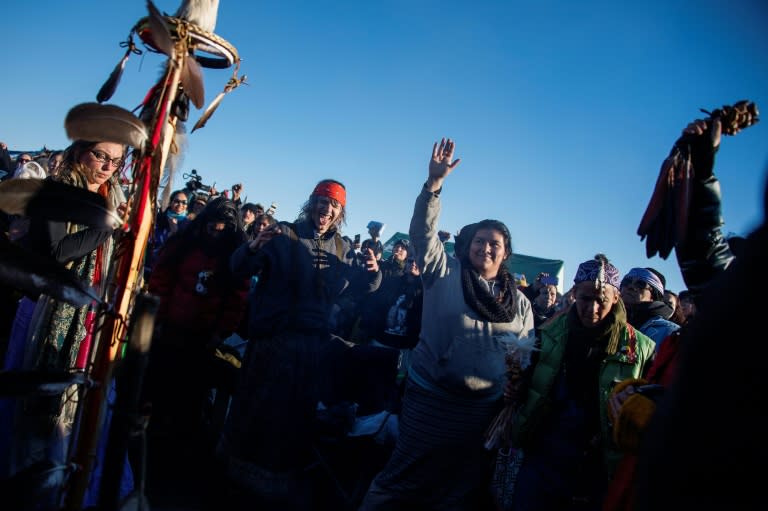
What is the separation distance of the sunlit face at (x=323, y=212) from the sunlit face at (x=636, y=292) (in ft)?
11.0

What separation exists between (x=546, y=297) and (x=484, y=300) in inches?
172

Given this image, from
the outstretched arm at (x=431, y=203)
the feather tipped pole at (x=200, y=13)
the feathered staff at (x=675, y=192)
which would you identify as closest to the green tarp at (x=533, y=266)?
the outstretched arm at (x=431, y=203)

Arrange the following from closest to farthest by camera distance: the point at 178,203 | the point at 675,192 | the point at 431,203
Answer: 1. the point at 675,192
2. the point at 431,203
3. the point at 178,203

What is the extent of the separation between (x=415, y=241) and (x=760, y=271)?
2519mm

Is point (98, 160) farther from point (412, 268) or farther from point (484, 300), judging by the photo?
point (412, 268)

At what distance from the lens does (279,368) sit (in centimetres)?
345

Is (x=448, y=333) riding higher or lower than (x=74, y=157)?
lower

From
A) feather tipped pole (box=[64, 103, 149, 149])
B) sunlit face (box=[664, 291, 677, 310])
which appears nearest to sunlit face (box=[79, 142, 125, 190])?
feather tipped pole (box=[64, 103, 149, 149])

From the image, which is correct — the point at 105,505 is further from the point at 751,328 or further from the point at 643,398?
the point at 643,398

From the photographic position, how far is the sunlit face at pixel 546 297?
6848 mm

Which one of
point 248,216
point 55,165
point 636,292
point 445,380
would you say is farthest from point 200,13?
point 248,216

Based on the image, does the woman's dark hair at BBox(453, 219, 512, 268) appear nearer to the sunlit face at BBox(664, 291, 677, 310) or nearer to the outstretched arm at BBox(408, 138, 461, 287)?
the outstretched arm at BBox(408, 138, 461, 287)

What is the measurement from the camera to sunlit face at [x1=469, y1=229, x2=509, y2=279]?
3.29 metres

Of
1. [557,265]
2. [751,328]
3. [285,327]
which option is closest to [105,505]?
[751,328]
